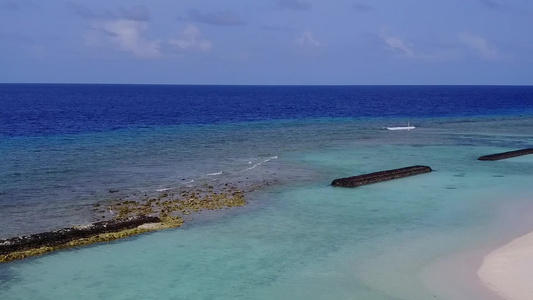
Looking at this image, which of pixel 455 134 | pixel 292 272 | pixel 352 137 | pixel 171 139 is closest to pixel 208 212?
pixel 292 272

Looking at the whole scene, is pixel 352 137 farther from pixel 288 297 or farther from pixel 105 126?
pixel 288 297

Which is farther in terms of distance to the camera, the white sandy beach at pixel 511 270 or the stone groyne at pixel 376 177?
the stone groyne at pixel 376 177

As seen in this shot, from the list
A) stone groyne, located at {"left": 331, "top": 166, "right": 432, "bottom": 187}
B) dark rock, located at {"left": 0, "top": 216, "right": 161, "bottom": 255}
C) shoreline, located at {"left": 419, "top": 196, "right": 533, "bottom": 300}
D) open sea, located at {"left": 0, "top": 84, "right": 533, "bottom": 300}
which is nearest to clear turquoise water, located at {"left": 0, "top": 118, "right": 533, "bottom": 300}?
open sea, located at {"left": 0, "top": 84, "right": 533, "bottom": 300}

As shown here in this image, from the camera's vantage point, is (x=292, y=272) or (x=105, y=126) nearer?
(x=292, y=272)

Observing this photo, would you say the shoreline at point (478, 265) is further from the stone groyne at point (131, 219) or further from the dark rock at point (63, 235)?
the dark rock at point (63, 235)

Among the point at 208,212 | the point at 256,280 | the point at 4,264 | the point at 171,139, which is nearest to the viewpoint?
the point at 256,280

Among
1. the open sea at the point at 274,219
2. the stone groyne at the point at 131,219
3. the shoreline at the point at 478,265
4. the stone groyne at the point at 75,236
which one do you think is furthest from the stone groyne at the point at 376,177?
the stone groyne at the point at 75,236

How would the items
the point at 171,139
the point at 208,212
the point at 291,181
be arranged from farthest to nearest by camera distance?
the point at 171,139 → the point at 291,181 → the point at 208,212
